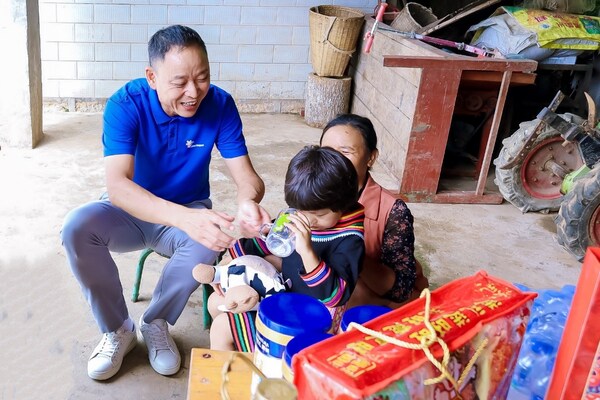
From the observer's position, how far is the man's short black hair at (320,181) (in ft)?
5.13

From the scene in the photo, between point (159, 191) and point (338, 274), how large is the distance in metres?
0.90

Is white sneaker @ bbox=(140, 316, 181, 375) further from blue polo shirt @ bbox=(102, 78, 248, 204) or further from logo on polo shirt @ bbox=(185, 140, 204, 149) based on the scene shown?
logo on polo shirt @ bbox=(185, 140, 204, 149)

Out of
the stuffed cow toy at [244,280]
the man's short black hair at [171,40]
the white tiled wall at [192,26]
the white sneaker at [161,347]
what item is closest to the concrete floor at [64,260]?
the white sneaker at [161,347]

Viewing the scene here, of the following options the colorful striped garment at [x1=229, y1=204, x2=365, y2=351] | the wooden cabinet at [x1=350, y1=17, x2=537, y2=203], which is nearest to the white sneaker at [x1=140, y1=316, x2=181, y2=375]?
the colorful striped garment at [x1=229, y1=204, x2=365, y2=351]

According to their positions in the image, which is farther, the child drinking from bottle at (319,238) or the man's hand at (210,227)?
the man's hand at (210,227)

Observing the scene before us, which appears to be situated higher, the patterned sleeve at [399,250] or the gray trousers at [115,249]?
the patterned sleeve at [399,250]

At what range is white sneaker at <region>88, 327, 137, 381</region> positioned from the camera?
2.15 meters

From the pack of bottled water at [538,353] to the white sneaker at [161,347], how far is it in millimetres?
1269

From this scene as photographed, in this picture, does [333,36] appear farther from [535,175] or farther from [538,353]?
[538,353]

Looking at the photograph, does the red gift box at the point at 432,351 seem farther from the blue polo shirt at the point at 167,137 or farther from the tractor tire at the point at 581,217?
the tractor tire at the point at 581,217

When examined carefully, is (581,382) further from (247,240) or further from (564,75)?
(564,75)

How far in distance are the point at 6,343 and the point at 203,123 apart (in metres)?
1.13

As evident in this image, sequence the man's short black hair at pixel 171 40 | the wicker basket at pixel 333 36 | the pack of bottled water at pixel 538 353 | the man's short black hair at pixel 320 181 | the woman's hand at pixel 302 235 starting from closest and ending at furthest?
the pack of bottled water at pixel 538 353 → the woman's hand at pixel 302 235 → the man's short black hair at pixel 320 181 → the man's short black hair at pixel 171 40 → the wicker basket at pixel 333 36

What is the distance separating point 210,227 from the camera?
1763 mm
